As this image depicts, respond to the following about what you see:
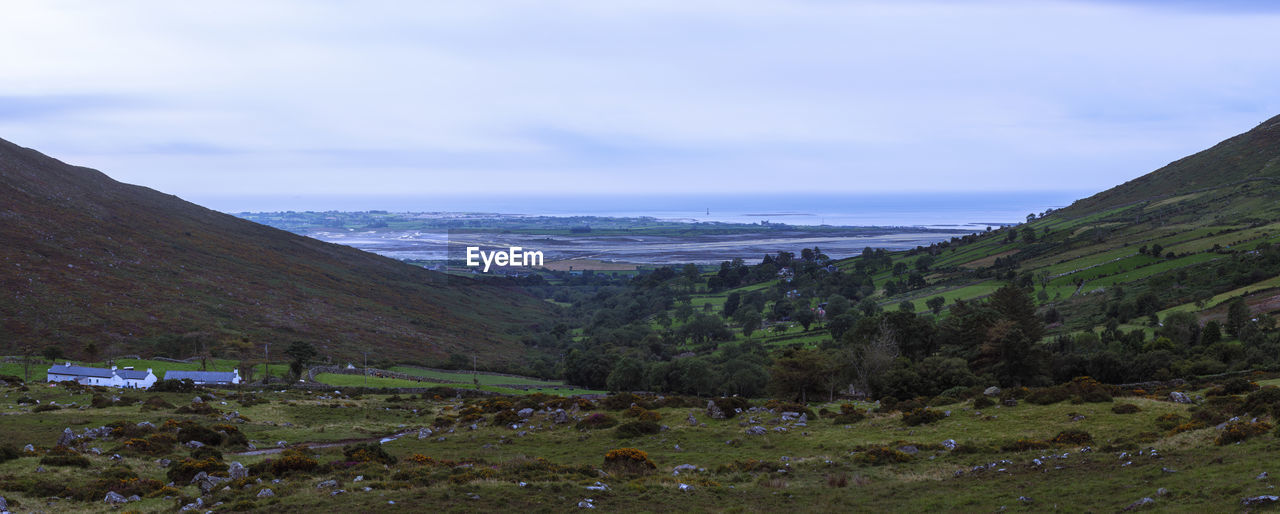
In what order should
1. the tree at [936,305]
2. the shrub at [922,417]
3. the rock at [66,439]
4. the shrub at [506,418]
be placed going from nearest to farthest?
1. the rock at [66,439]
2. the shrub at [922,417]
3. the shrub at [506,418]
4. the tree at [936,305]

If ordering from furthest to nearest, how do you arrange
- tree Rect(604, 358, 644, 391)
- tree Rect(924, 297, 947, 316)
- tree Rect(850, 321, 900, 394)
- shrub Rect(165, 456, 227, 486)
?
tree Rect(924, 297, 947, 316)
tree Rect(604, 358, 644, 391)
tree Rect(850, 321, 900, 394)
shrub Rect(165, 456, 227, 486)

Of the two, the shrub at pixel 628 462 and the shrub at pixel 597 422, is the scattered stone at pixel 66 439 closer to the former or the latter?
the shrub at pixel 597 422

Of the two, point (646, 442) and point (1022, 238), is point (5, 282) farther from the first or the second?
point (1022, 238)

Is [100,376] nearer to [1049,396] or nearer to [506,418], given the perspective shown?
[506,418]

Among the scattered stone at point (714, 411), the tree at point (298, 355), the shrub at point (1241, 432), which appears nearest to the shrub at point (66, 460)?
the scattered stone at point (714, 411)

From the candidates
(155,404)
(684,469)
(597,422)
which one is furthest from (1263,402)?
(155,404)

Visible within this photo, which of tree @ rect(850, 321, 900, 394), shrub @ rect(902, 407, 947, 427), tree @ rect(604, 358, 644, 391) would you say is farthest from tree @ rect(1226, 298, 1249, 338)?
tree @ rect(604, 358, 644, 391)

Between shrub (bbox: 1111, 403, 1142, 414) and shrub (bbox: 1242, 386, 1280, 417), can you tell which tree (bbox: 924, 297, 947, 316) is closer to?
shrub (bbox: 1111, 403, 1142, 414)
